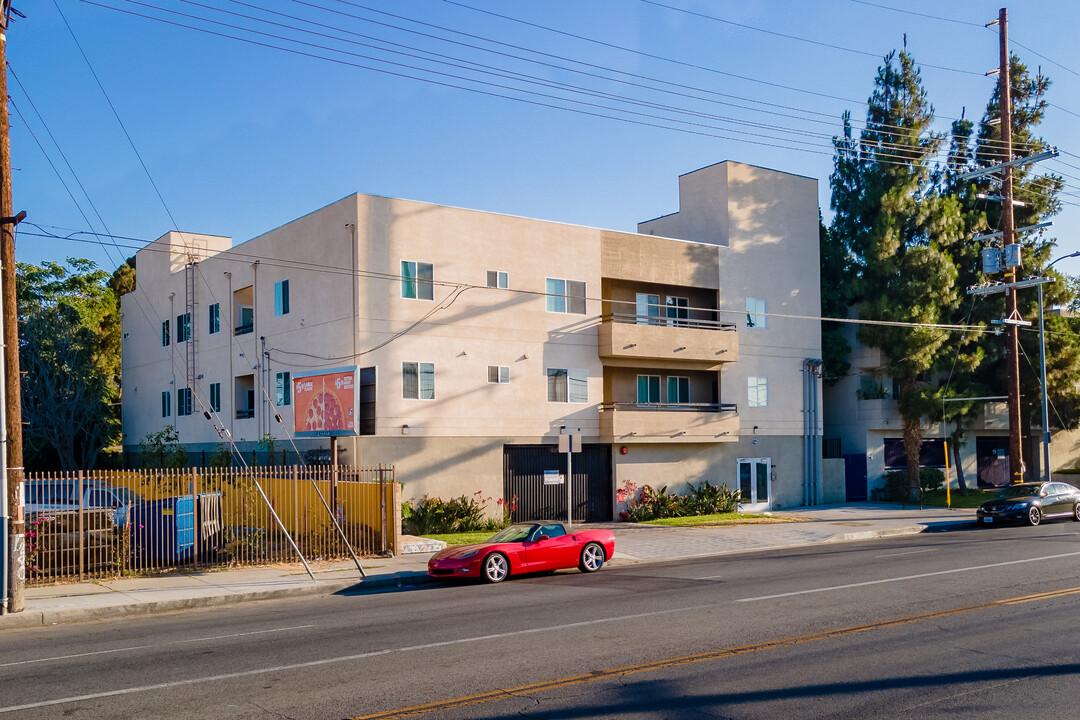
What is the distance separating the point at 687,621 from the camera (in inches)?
483

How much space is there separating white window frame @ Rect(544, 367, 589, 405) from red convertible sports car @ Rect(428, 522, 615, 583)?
10940 millimetres

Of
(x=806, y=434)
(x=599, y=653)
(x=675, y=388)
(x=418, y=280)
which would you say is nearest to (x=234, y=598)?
(x=599, y=653)

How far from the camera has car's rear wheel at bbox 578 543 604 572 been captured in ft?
62.8

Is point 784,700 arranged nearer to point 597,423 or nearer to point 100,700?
point 100,700

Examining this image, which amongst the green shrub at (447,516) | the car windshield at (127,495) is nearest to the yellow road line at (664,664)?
the car windshield at (127,495)

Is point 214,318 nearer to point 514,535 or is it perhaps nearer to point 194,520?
point 194,520

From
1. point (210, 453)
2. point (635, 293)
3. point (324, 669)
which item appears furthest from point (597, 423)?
point (324, 669)

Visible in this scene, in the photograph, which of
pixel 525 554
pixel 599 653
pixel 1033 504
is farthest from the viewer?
pixel 1033 504

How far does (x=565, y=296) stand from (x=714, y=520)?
909 cm

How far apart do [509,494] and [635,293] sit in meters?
9.07

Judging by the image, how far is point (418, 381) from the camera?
Answer: 27312 mm

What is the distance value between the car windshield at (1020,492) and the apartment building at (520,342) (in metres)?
8.84

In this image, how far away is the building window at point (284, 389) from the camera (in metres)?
29.9

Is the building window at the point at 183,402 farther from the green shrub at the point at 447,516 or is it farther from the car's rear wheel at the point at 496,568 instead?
the car's rear wheel at the point at 496,568
